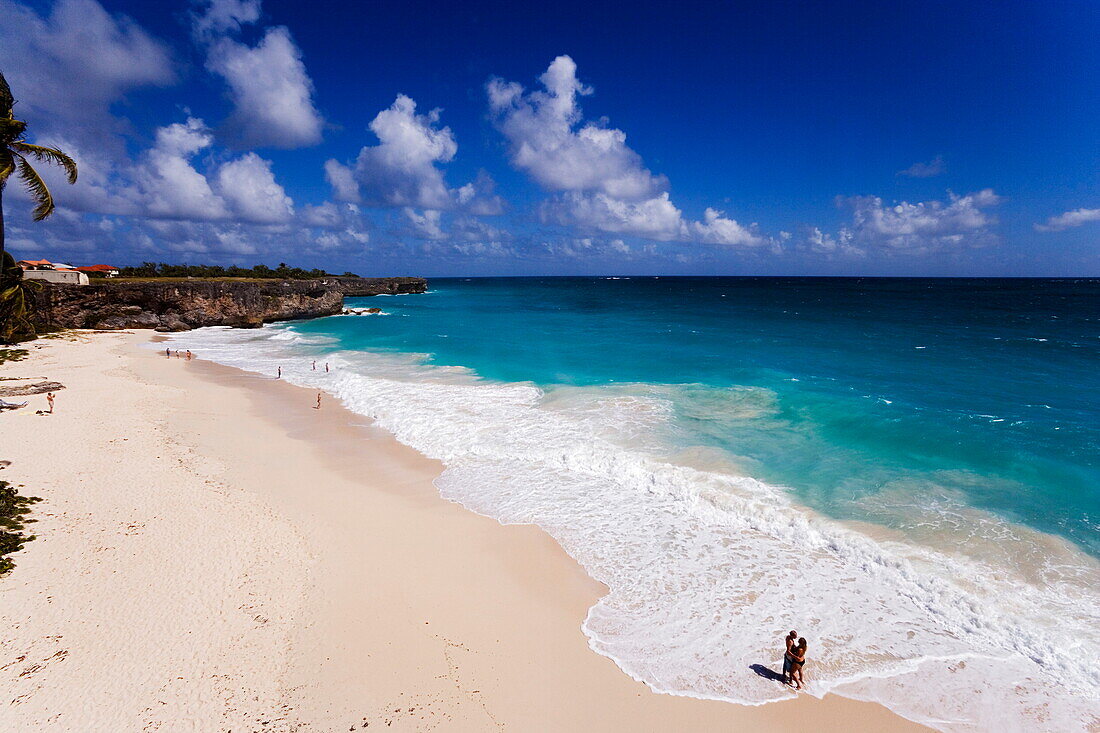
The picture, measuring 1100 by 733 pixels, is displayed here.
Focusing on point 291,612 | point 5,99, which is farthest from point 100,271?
point 291,612

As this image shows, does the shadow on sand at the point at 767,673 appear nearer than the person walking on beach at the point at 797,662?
No

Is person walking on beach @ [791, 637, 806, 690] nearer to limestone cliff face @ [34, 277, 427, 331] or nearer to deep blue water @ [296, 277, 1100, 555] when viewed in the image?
deep blue water @ [296, 277, 1100, 555]

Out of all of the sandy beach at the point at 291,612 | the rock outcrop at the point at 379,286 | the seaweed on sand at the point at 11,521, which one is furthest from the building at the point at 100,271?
the seaweed on sand at the point at 11,521

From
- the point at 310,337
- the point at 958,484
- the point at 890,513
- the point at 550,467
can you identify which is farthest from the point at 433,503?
the point at 310,337

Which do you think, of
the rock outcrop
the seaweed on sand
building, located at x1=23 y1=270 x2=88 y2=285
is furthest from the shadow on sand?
the rock outcrop

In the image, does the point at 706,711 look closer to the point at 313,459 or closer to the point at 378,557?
the point at 378,557

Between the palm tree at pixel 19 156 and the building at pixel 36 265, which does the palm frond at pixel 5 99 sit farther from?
the building at pixel 36 265
